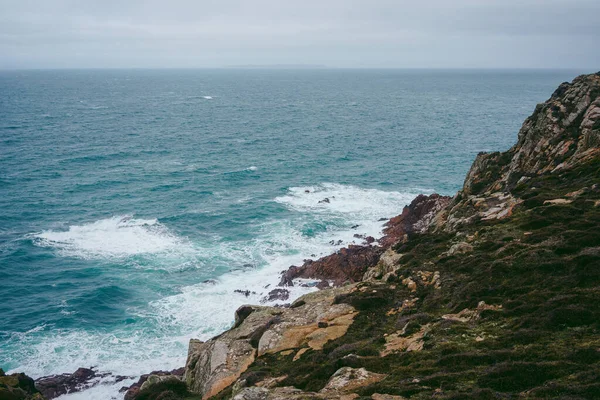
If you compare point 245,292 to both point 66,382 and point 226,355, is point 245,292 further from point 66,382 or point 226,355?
point 226,355

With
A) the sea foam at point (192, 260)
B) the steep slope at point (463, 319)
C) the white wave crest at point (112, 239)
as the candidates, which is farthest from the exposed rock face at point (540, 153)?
the white wave crest at point (112, 239)

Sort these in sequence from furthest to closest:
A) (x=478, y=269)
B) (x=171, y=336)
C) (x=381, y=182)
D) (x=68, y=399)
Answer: (x=381, y=182) < (x=171, y=336) < (x=68, y=399) < (x=478, y=269)

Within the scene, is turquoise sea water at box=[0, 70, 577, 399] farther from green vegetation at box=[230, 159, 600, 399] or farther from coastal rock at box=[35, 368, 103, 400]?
green vegetation at box=[230, 159, 600, 399]

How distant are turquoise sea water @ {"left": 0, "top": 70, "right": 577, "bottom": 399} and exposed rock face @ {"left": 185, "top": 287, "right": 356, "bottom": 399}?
13849mm

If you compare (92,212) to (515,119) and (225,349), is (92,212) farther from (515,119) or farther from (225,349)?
(515,119)

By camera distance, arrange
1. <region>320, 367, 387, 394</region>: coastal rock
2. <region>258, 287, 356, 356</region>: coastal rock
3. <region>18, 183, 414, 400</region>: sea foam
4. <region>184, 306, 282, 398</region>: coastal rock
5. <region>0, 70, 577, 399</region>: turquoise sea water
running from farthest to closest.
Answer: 1. <region>0, 70, 577, 399</region>: turquoise sea water
2. <region>18, 183, 414, 400</region>: sea foam
3. <region>258, 287, 356, 356</region>: coastal rock
4. <region>184, 306, 282, 398</region>: coastal rock
5. <region>320, 367, 387, 394</region>: coastal rock

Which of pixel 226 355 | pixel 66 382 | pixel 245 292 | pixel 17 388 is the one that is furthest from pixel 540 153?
pixel 66 382

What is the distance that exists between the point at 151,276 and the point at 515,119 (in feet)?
494

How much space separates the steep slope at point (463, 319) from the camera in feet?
46.4

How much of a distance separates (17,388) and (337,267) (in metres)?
33.0

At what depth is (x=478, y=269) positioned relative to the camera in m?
24.1

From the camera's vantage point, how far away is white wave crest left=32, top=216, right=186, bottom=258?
56812 millimetres

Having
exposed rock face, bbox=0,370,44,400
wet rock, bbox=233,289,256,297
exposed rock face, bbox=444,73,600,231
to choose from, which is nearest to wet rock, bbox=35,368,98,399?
exposed rock face, bbox=0,370,44,400

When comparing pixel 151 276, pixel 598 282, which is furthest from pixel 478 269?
pixel 151 276
